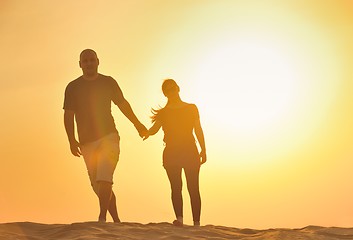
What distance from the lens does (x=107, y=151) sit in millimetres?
11156

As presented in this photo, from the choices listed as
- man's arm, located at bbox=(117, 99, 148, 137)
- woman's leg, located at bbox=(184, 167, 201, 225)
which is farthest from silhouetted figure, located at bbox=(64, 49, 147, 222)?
woman's leg, located at bbox=(184, 167, 201, 225)

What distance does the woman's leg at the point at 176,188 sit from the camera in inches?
450

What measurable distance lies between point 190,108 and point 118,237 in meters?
3.29

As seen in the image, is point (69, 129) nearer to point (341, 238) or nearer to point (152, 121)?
point (152, 121)

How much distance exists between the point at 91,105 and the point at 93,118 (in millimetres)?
A: 214

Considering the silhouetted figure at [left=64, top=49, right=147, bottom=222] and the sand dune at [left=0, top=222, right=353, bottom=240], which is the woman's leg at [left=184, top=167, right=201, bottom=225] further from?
the silhouetted figure at [left=64, top=49, right=147, bottom=222]

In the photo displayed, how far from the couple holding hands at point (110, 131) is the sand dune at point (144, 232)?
1.07 metres

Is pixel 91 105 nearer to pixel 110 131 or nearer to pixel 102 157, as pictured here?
pixel 110 131

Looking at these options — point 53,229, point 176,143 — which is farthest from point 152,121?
point 53,229

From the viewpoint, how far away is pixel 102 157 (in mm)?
11141

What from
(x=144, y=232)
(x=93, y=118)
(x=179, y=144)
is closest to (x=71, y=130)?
(x=93, y=118)

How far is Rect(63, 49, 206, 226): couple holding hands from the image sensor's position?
1130 cm

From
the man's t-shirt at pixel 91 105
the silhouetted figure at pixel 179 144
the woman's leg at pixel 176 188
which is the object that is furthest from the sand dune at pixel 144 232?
the man's t-shirt at pixel 91 105

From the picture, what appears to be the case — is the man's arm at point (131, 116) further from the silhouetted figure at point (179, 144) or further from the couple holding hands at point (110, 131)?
the silhouetted figure at point (179, 144)
